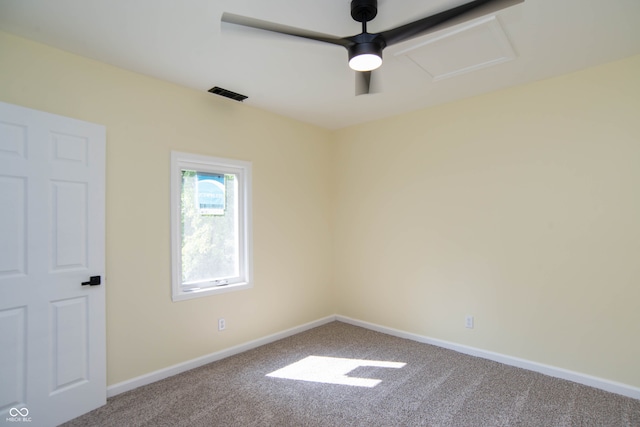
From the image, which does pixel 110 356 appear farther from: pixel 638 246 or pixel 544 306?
pixel 638 246

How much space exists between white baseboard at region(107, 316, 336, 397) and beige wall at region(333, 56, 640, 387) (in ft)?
3.46

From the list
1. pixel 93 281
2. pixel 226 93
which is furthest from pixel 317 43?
pixel 93 281

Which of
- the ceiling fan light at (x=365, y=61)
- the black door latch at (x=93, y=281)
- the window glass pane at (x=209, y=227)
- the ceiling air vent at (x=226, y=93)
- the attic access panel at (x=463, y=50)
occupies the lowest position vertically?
the black door latch at (x=93, y=281)

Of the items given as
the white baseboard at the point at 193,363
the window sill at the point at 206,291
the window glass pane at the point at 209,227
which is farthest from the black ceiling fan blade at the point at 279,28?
the white baseboard at the point at 193,363

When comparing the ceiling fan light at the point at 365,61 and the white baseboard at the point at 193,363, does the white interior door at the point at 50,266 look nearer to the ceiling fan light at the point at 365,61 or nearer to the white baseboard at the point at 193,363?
the white baseboard at the point at 193,363

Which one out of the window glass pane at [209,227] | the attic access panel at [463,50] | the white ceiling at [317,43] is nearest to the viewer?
the white ceiling at [317,43]

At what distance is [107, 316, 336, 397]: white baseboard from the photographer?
2637mm

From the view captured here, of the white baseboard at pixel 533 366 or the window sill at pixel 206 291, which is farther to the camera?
the window sill at pixel 206 291

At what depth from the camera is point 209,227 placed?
134 inches

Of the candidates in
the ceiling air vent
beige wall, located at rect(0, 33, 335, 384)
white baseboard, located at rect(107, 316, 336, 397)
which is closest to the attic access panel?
the ceiling air vent

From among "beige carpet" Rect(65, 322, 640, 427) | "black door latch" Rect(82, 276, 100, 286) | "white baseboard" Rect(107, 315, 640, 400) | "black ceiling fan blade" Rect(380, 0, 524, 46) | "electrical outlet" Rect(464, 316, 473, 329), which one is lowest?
"beige carpet" Rect(65, 322, 640, 427)

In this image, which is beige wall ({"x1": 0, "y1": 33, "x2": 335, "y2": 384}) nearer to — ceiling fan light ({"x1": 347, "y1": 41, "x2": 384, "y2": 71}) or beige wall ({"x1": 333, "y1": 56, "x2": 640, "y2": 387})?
beige wall ({"x1": 333, "y1": 56, "x2": 640, "y2": 387})

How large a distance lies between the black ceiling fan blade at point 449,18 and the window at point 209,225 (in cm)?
219

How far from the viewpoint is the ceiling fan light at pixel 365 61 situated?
6.07 ft
